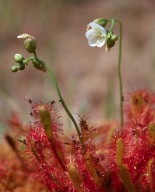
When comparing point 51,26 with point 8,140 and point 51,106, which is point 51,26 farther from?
point 51,106

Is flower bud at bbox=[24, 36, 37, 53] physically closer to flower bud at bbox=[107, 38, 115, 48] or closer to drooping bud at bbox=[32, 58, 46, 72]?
drooping bud at bbox=[32, 58, 46, 72]

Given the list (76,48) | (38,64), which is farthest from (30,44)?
(76,48)

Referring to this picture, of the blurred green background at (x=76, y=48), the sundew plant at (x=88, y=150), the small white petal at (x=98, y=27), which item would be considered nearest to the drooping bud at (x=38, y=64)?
the sundew plant at (x=88, y=150)

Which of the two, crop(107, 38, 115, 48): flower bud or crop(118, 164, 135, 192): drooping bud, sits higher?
crop(107, 38, 115, 48): flower bud

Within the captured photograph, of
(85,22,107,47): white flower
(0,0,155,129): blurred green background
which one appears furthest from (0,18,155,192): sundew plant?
(0,0,155,129): blurred green background

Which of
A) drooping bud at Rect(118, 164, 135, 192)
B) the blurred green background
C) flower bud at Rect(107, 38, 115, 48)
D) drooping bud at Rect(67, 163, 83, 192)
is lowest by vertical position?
drooping bud at Rect(67, 163, 83, 192)

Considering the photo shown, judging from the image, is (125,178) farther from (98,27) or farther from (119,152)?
(98,27)
